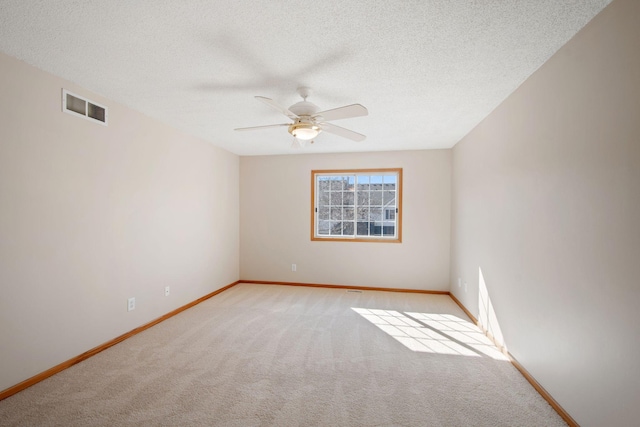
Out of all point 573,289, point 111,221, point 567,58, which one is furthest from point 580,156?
point 111,221

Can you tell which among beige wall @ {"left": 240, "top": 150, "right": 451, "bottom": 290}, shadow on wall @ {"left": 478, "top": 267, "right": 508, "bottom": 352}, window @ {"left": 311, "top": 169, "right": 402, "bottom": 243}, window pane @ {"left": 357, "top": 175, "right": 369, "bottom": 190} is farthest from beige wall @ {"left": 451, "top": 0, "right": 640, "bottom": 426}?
window pane @ {"left": 357, "top": 175, "right": 369, "bottom": 190}

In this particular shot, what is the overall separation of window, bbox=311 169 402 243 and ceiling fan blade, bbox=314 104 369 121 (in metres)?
2.78

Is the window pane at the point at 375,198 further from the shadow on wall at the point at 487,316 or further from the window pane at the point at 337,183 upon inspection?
the shadow on wall at the point at 487,316

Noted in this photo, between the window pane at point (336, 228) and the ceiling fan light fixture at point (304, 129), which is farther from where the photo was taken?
the window pane at point (336, 228)

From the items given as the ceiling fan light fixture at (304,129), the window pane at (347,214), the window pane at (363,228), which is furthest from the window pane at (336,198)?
the ceiling fan light fixture at (304,129)

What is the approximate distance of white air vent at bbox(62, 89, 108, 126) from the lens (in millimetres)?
2436

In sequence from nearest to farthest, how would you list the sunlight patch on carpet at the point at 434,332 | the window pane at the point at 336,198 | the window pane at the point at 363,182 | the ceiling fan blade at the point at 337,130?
1. the ceiling fan blade at the point at 337,130
2. the sunlight patch on carpet at the point at 434,332
3. the window pane at the point at 363,182
4. the window pane at the point at 336,198

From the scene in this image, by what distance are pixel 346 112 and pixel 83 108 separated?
2.27 m

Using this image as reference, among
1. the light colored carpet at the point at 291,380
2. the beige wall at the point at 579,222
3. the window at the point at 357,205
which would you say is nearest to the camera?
the beige wall at the point at 579,222

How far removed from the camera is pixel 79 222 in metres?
2.54

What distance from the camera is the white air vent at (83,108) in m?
2.44

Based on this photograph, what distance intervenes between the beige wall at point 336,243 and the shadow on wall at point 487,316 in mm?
1467

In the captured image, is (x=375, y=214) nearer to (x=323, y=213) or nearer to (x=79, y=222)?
(x=323, y=213)

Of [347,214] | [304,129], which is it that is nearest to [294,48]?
[304,129]
